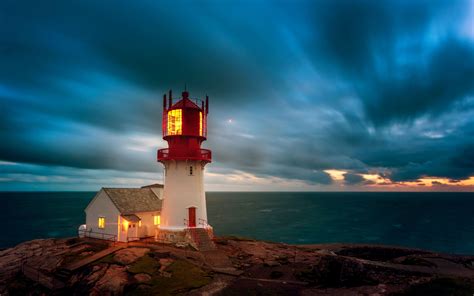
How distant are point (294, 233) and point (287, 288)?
54.2 metres

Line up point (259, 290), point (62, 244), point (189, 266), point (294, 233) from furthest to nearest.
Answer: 1. point (294, 233)
2. point (62, 244)
3. point (189, 266)
4. point (259, 290)

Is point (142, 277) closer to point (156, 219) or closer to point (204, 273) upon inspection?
point (204, 273)

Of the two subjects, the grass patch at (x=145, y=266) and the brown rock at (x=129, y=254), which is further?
the brown rock at (x=129, y=254)

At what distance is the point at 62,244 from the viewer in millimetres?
29219

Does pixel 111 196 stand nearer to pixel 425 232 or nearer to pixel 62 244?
pixel 62 244

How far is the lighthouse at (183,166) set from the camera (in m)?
31.7

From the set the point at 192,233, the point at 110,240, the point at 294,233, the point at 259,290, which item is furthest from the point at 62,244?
the point at 294,233

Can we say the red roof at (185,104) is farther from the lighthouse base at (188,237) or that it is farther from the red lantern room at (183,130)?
the lighthouse base at (188,237)

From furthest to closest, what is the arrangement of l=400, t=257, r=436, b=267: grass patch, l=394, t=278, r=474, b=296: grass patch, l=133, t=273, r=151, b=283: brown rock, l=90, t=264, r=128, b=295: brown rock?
l=400, t=257, r=436, b=267: grass patch → l=133, t=273, r=151, b=283: brown rock → l=90, t=264, r=128, b=295: brown rock → l=394, t=278, r=474, b=296: grass patch

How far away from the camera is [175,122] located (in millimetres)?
32188

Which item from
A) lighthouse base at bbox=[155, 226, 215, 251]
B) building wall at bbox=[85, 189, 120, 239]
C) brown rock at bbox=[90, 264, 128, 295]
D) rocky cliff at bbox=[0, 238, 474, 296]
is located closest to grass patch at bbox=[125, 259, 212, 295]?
rocky cliff at bbox=[0, 238, 474, 296]

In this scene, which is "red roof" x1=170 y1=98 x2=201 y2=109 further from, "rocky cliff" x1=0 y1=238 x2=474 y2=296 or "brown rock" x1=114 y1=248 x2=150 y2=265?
"brown rock" x1=114 y1=248 x2=150 y2=265

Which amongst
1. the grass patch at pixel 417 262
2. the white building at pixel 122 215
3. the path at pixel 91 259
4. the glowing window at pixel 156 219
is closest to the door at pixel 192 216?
the white building at pixel 122 215

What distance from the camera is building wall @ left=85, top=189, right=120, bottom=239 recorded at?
30.4 m
